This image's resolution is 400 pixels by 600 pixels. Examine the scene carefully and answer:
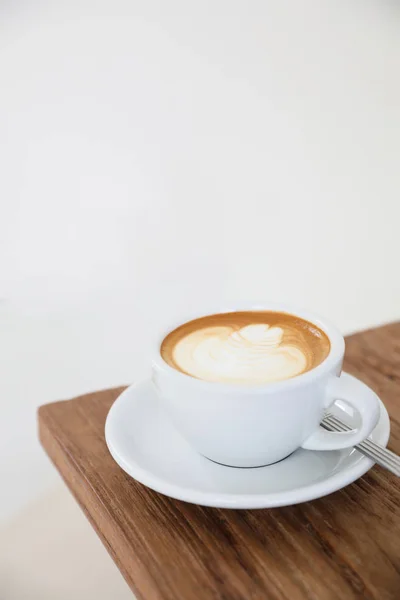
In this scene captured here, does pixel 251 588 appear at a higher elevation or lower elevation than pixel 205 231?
higher

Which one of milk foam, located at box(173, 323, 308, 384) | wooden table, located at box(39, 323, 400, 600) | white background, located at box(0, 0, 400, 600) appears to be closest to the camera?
wooden table, located at box(39, 323, 400, 600)

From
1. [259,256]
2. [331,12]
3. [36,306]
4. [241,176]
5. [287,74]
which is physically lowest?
[36,306]

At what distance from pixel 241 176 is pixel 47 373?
153 cm

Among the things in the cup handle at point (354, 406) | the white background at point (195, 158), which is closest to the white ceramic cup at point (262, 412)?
the cup handle at point (354, 406)

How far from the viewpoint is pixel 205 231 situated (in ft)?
9.62

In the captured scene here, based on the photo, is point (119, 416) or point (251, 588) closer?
point (251, 588)

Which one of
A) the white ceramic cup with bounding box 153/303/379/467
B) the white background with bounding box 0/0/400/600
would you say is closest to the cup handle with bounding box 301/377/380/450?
the white ceramic cup with bounding box 153/303/379/467

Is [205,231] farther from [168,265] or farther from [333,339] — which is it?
[333,339]

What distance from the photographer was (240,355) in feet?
1.98

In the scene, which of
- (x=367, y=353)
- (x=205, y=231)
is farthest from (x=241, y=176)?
(x=367, y=353)

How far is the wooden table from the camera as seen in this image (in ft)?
1.49

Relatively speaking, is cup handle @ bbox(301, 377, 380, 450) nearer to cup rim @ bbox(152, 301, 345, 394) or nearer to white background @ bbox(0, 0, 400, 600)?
cup rim @ bbox(152, 301, 345, 394)

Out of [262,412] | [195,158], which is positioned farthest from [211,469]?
[195,158]

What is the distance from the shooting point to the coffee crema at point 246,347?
570 millimetres
